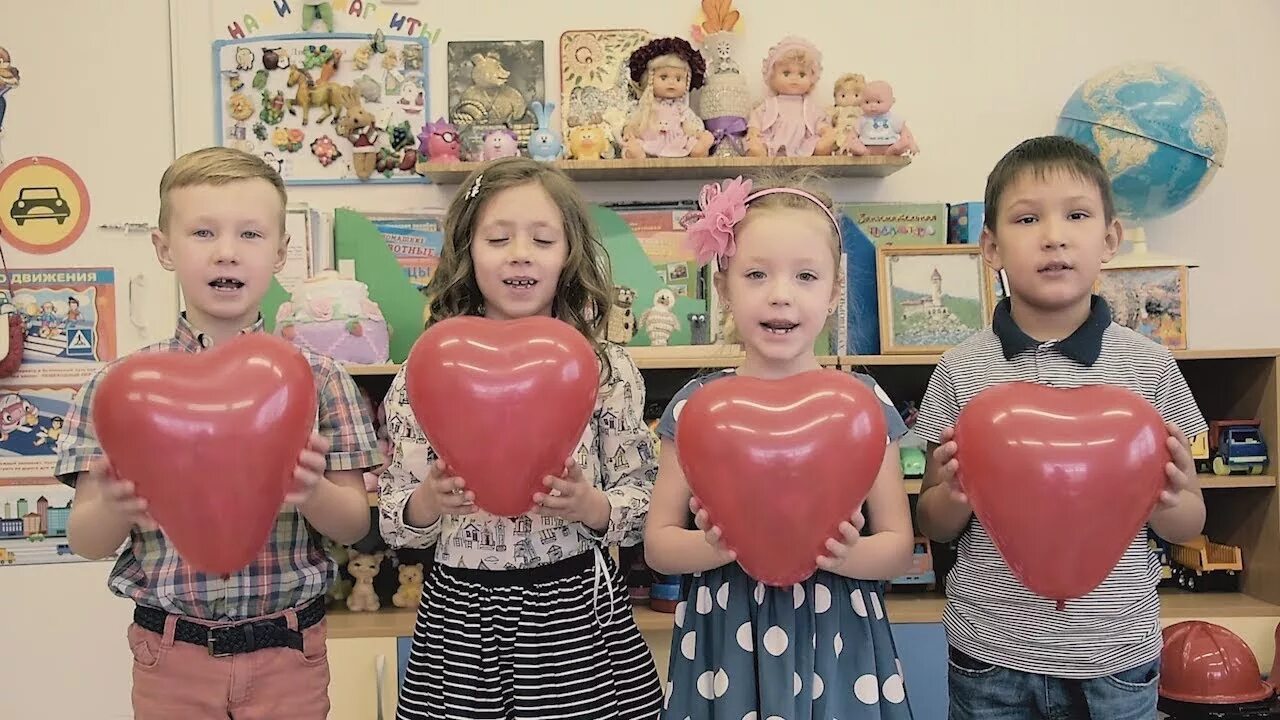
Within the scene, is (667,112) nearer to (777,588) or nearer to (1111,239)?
(1111,239)

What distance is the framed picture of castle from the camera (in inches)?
88.3

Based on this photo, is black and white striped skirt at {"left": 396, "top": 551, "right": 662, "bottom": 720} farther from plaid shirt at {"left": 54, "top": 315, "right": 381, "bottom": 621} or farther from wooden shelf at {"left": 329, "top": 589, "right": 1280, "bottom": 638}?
wooden shelf at {"left": 329, "top": 589, "right": 1280, "bottom": 638}

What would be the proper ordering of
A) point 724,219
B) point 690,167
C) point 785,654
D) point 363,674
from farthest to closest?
point 690,167 → point 363,674 → point 724,219 → point 785,654

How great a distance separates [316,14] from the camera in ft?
7.98

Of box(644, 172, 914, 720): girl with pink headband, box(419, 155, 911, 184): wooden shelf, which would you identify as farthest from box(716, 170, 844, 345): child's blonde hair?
box(419, 155, 911, 184): wooden shelf

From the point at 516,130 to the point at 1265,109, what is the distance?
1.90m

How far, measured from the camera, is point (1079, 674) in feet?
3.96

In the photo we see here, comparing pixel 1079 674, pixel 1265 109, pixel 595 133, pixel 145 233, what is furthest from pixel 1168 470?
pixel 145 233

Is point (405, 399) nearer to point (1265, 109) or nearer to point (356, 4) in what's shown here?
point (356, 4)

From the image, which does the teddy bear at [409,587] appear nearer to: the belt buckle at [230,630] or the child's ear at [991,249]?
the belt buckle at [230,630]

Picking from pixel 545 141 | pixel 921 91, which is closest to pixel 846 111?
pixel 921 91

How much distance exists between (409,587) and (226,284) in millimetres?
1174

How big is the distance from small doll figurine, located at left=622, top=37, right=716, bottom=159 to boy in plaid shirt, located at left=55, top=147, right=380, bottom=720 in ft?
3.59

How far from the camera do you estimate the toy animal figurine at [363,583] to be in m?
2.22
